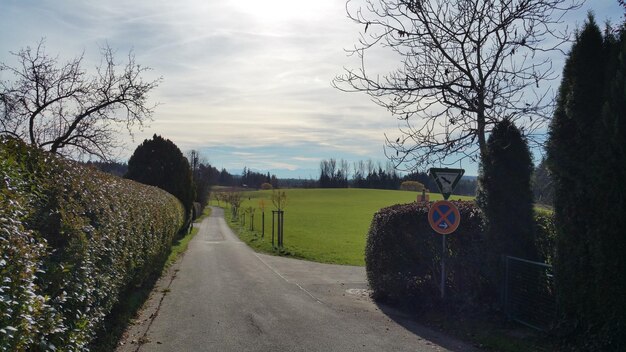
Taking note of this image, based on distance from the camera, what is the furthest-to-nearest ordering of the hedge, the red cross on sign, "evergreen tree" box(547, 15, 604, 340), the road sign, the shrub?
the shrub < the road sign < the red cross on sign < the hedge < "evergreen tree" box(547, 15, 604, 340)

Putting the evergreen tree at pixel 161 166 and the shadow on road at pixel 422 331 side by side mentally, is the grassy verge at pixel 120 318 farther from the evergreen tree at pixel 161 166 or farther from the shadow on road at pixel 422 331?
the evergreen tree at pixel 161 166

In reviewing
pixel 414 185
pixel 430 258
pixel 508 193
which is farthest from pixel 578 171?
pixel 414 185

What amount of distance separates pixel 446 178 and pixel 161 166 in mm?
24952

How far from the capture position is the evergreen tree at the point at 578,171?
6.81m

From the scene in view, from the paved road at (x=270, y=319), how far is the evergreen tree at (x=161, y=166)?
17.2m

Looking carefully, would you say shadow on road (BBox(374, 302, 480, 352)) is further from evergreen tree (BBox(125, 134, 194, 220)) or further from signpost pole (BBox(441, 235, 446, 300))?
evergreen tree (BBox(125, 134, 194, 220))

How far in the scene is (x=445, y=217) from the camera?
9891mm

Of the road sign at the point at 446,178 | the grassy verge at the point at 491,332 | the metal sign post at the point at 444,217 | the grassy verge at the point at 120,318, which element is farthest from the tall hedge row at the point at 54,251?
the road sign at the point at 446,178

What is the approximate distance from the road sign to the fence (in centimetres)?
231

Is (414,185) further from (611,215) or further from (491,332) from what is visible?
(611,215)

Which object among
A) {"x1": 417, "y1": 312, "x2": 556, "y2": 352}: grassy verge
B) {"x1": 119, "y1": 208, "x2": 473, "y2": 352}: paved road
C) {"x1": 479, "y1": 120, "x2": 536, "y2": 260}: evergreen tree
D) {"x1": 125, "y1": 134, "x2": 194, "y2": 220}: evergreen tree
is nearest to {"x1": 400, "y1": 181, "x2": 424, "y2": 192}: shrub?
{"x1": 119, "y1": 208, "x2": 473, "y2": 352}: paved road

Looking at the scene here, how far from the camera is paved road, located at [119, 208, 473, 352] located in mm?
7906

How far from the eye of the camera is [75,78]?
1441 cm

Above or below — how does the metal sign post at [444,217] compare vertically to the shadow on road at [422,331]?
above
